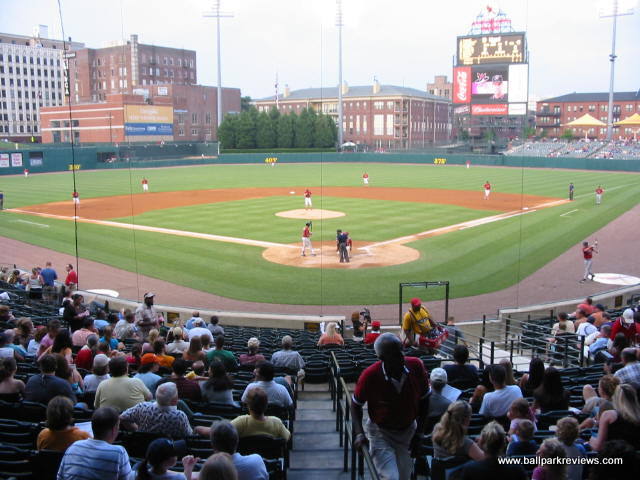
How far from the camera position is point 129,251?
26.6 meters

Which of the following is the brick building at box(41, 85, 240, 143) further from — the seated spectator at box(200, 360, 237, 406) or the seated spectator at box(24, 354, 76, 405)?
the seated spectator at box(200, 360, 237, 406)

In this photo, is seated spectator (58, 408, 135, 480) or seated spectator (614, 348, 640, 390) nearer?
seated spectator (58, 408, 135, 480)

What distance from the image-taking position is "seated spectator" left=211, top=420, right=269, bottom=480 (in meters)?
4.40

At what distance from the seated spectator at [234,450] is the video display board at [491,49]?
75420 millimetres

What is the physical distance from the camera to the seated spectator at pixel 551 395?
6.43m

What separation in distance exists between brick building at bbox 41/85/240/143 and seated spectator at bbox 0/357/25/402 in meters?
56.5

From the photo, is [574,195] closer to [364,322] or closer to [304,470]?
[364,322]

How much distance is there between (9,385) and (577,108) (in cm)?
13703

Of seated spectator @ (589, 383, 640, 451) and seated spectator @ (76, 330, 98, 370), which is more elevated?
seated spectator @ (589, 383, 640, 451)

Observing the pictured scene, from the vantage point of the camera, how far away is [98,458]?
14.4ft

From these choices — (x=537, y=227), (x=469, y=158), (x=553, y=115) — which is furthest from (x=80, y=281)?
(x=553, y=115)

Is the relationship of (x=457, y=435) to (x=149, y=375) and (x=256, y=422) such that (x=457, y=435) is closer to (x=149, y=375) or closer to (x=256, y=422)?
(x=256, y=422)

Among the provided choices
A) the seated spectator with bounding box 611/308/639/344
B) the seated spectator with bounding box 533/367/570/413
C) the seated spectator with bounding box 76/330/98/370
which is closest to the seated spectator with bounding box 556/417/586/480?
the seated spectator with bounding box 533/367/570/413

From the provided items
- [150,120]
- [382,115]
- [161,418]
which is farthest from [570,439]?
[150,120]
